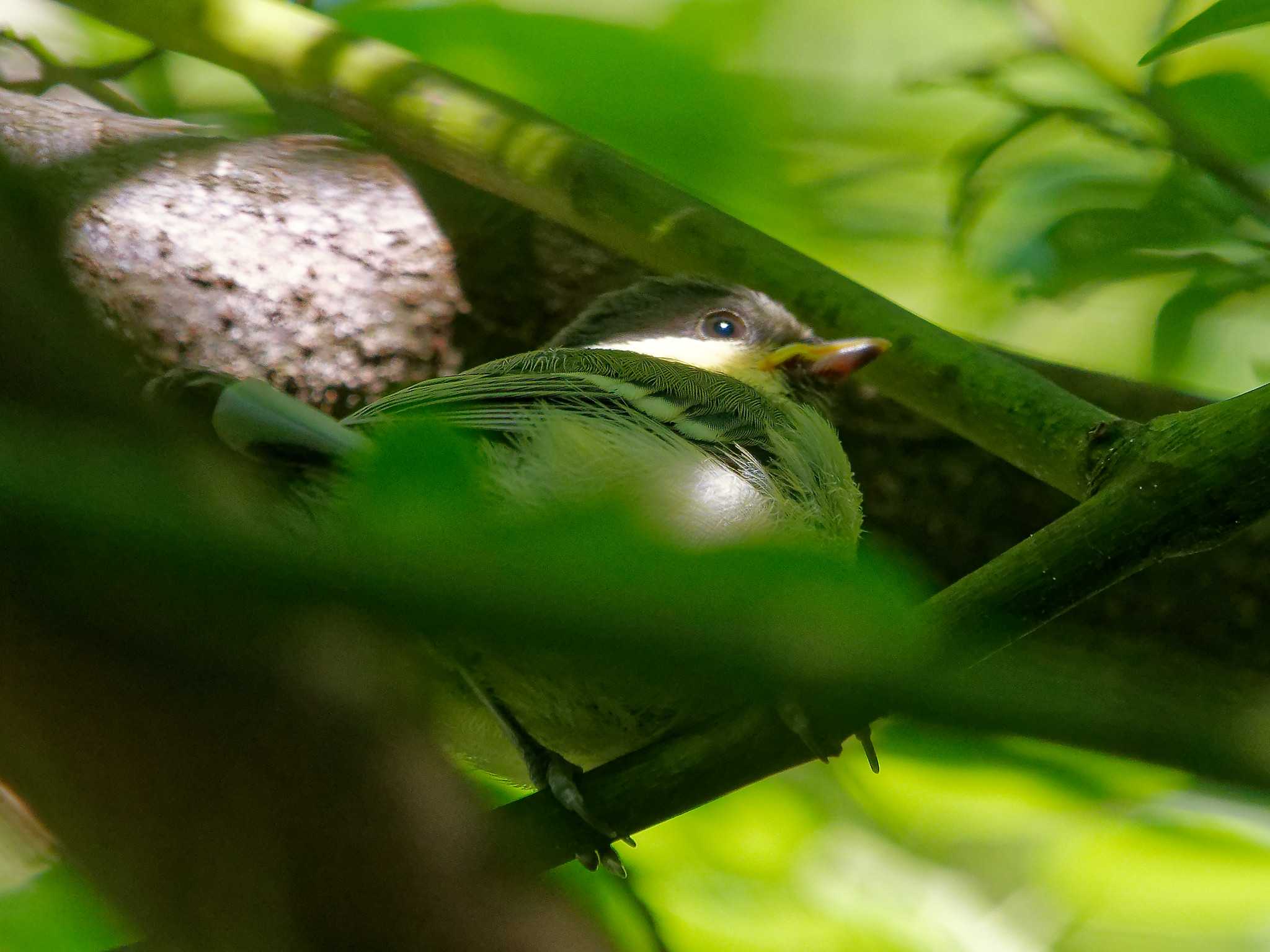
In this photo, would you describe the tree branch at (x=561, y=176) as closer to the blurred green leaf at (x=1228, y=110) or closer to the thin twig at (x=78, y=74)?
the thin twig at (x=78, y=74)

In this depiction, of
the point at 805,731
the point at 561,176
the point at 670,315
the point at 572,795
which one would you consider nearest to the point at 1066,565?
the point at 805,731

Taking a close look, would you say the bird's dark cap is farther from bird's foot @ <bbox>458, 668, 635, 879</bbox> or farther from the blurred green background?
bird's foot @ <bbox>458, 668, 635, 879</bbox>

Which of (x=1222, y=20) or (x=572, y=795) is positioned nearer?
(x=572, y=795)

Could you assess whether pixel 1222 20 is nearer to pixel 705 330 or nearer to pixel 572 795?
pixel 705 330

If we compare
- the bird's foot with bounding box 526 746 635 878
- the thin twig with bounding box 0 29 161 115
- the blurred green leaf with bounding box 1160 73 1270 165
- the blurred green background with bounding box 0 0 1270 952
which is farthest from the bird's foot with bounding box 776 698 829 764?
the thin twig with bounding box 0 29 161 115

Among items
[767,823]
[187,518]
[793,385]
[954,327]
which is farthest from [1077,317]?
[187,518]

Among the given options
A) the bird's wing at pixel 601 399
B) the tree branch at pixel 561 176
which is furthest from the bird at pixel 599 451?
the tree branch at pixel 561 176

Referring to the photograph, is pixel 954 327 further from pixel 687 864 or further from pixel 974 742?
pixel 974 742
